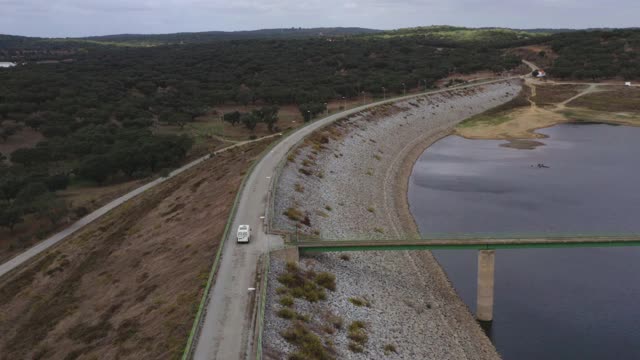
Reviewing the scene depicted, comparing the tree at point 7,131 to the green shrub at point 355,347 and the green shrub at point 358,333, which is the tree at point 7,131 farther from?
the green shrub at point 355,347

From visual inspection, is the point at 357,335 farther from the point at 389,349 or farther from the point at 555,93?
the point at 555,93

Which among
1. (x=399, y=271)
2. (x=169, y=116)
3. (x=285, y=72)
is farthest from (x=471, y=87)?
(x=399, y=271)

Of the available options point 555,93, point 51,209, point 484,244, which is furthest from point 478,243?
point 555,93

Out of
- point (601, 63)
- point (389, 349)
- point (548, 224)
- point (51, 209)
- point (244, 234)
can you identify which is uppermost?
point (601, 63)

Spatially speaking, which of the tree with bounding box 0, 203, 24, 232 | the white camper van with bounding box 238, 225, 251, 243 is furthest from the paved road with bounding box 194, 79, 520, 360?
the tree with bounding box 0, 203, 24, 232

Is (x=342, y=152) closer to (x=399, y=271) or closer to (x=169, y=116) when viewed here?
(x=399, y=271)

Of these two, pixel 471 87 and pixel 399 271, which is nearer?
pixel 399 271
